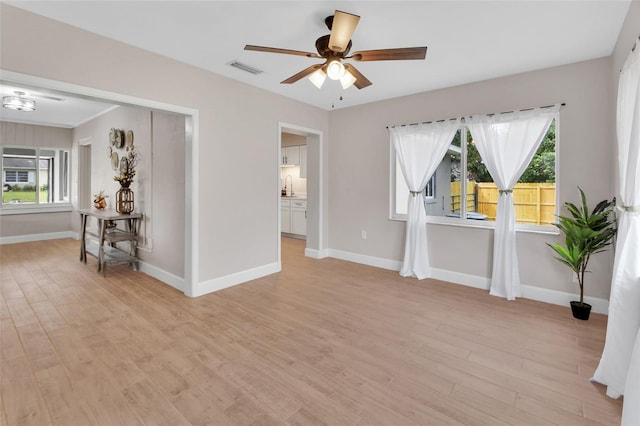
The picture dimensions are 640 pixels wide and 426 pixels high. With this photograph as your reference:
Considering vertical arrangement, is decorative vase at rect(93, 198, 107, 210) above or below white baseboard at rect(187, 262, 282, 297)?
above

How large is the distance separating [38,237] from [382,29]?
27.1ft

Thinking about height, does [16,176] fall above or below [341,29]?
below

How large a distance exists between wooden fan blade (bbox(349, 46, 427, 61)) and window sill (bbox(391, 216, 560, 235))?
Answer: 2.44 m

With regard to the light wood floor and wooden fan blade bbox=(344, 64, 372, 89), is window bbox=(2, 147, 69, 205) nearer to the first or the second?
the light wood floor

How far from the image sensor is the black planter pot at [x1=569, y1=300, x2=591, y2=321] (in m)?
2.91

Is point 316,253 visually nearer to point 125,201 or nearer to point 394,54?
point 125,201

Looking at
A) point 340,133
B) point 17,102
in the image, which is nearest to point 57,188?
point 17,102

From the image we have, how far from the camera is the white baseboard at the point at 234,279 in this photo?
11.5 feet

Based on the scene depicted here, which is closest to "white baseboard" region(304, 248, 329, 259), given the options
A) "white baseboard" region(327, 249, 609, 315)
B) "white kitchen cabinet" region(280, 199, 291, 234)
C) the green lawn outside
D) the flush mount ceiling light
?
"white baseboard" region(327, 249, 609, 315)

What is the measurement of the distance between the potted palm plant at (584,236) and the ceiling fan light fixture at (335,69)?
262cm

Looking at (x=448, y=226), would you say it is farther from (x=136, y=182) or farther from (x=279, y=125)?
(x=136, y=182)

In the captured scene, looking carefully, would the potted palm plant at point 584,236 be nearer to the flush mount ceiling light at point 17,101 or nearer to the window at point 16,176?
the flush mount ceiling light at point 17,101

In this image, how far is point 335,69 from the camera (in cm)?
241

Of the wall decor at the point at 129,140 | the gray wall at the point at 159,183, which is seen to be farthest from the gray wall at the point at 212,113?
the wall decor at the point at 129,140
